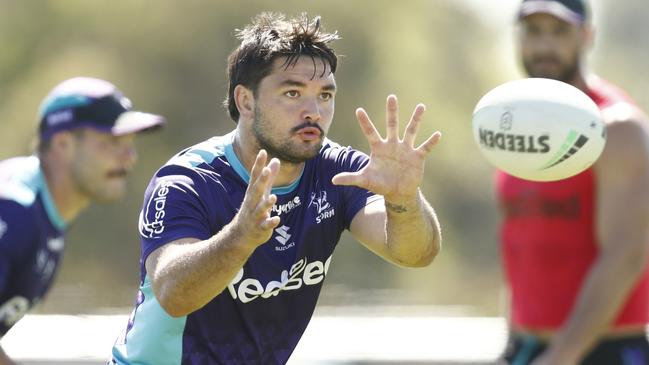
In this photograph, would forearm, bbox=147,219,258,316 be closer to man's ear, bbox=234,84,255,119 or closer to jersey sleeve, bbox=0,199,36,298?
man's ear, bbox=234,84,255,119

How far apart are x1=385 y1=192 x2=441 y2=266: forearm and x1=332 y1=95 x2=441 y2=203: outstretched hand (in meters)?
0.06

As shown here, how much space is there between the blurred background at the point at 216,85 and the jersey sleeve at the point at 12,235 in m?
12.5

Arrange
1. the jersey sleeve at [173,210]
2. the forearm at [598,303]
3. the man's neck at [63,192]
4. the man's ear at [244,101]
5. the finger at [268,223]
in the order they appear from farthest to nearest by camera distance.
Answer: the man's neck at [63,192] → the forearm at [598,303] → the man's ear at [244,101] → the jersey sleeve at [173,210] → the finger at [268,223]

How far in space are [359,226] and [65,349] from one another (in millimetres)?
3363

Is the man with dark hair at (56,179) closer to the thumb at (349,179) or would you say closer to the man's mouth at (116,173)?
the man's mouth at (116,173)

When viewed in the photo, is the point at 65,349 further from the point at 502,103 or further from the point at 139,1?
the point at 139,1

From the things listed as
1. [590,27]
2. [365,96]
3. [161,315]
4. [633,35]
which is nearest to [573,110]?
[590,27]

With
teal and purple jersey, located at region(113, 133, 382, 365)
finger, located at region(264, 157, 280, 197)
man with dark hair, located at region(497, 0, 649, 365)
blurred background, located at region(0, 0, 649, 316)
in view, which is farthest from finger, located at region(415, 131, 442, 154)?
blurred background, located at region(0, 0, 649, 316)

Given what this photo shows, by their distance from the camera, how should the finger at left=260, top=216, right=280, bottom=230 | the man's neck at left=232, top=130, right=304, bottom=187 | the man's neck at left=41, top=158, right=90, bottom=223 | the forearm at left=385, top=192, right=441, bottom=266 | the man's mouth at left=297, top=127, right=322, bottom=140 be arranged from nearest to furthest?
the finger at left=260, top=216, right=280, bottom=230
the forearm at left=385, top=192, right=441, bottom=266
the man's mouth at left=297, top=127, right=322, bottom=140
the man's neck at left=232, top=130, right=304, bottom=187
the man's neck at left=41, top=158, right=90, bottom=223

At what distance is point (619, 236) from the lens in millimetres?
5855

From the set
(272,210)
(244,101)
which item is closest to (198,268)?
(272,210)

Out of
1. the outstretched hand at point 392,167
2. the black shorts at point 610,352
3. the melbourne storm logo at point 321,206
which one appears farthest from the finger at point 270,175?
the black shorts at point 610,352

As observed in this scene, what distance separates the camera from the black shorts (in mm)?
5930

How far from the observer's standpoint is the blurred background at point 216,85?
19.6 meters
